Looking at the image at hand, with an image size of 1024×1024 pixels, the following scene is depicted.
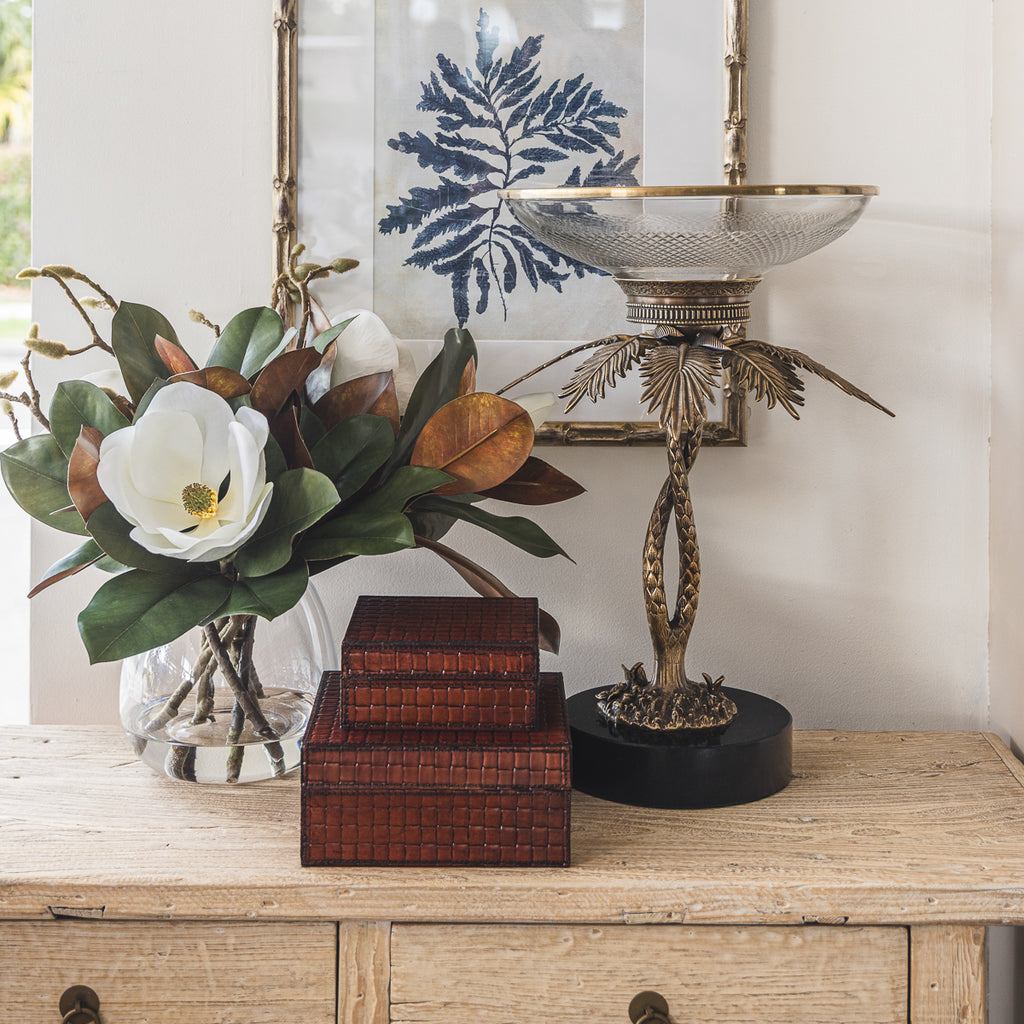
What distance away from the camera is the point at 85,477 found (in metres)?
0.77

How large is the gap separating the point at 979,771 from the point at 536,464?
503 mm

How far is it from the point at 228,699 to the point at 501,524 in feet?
1.02

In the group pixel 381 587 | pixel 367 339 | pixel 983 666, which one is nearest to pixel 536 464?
pixel 367 339

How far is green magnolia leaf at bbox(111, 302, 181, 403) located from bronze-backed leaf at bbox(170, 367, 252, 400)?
0.08 meters

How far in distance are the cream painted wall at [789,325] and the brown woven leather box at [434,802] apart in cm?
38

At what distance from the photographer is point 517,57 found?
109 cm

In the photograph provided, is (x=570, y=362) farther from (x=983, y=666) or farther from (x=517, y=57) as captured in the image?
(x=983, y=666)

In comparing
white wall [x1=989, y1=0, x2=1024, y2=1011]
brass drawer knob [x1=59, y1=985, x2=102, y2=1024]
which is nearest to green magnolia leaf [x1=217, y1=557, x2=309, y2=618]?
brass drawer knob [x1=59, y1=985, x2=102, y2=1024]

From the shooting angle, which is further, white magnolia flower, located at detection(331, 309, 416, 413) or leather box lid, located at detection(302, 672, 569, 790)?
white magnolia flower, located at detection(331, 309, 416, 413)

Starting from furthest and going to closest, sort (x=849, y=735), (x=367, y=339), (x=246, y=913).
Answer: (x=849, y=735) → (x=367, y=339) → (x=246, y=913)

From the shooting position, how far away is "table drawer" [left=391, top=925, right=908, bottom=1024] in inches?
31.5

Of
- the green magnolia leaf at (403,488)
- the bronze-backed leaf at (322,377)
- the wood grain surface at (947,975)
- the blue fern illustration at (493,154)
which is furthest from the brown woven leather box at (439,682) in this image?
the blue fern illustration at (493,154)

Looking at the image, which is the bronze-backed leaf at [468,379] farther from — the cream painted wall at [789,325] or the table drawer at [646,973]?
the table drawer at [646,973]

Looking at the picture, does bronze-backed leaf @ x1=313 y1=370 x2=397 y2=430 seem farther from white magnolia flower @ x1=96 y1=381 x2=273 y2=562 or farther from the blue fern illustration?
the blue fern illustration
